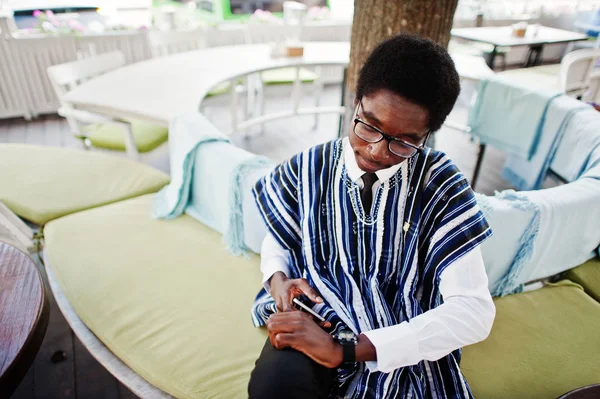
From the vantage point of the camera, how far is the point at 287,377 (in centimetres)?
87

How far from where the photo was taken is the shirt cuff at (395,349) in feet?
2.92

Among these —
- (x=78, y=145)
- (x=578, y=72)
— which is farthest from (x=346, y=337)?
(x=78, y=145)

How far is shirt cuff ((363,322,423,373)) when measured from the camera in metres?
0.89

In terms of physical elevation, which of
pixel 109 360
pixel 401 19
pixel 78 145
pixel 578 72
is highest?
pixel 401 19

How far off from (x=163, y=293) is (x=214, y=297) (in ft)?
0.62

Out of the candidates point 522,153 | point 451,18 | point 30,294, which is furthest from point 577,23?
point 30,294

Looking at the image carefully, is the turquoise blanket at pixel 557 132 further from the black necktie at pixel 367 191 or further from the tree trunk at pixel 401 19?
the black necktie at pixel 367 191

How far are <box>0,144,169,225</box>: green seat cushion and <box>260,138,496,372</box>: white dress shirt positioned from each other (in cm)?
156

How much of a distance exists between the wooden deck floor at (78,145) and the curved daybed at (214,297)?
39 cm

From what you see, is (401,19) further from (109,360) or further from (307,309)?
(109,360)

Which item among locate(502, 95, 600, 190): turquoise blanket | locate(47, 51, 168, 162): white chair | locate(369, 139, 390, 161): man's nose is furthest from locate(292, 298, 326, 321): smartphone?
locate(47, 51, 168, 162): white chair

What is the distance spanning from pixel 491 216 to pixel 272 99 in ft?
13.0

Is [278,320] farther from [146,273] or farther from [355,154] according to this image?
[146,273]

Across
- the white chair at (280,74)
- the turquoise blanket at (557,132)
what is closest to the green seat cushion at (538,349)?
Result: the turquoise blanket at (557,132)
